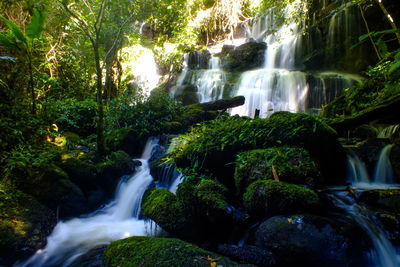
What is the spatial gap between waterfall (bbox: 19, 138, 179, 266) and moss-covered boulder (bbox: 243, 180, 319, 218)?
2.29 m

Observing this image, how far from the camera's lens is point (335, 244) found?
2.48 metres

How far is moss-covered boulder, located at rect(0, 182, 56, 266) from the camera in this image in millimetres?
3213

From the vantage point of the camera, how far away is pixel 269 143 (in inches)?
170

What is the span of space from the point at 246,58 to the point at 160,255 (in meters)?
15.8

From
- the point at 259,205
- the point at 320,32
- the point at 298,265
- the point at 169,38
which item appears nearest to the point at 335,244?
the point at 298,265

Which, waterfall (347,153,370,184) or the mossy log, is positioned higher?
the mossy log

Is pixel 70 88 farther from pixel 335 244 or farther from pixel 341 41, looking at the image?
pixel 341 41

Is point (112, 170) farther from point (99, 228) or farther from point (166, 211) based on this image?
point (166, 211)

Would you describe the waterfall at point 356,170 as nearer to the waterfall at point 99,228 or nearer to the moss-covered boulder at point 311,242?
Answer: the moss-covered boulder at point 311,242

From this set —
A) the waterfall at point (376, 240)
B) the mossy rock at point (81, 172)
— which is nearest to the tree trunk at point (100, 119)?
the mossy rock at point (81, 172)

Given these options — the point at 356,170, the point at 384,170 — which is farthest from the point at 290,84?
the point at 384,170

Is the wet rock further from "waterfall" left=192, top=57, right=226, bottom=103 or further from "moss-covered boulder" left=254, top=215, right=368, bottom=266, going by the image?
"waterfall" left=192, top=57, right=226, bottom=103

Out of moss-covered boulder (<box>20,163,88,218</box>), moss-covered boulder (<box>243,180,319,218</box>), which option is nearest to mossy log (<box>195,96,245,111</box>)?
moss-covered boulder (<box>20,163,88,218</box>)

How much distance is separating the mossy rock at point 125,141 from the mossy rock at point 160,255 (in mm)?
5044
